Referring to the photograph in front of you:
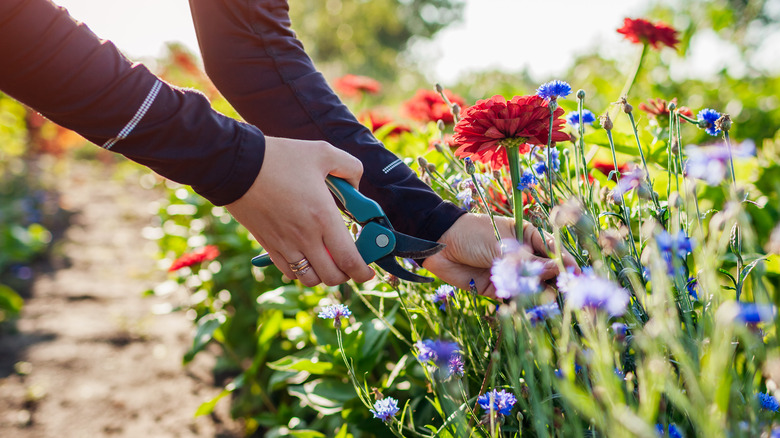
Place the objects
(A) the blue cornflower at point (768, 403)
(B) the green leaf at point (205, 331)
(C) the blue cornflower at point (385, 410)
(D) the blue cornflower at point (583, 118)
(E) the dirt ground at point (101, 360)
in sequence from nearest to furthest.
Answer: (A) the blue cornflower at point (768, 403)
(C) the blue cornflower at point (385, 410)
(D) the blue cornflower at point (583, 118)
(B) the green leaf at point (205, 331)
(E) the dirt ground at point (101, 360)

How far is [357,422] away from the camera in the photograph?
1.36 m

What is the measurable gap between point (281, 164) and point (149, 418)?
1.87 m

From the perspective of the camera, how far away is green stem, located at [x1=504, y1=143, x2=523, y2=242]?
0.95 m

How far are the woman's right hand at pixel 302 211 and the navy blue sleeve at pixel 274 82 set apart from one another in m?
0.21

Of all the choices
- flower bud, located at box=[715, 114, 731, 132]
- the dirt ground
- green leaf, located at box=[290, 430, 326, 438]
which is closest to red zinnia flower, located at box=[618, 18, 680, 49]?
flower bud, located at box=[715, 114, 731, 132]

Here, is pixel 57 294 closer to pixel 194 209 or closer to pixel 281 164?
pixel 194 209

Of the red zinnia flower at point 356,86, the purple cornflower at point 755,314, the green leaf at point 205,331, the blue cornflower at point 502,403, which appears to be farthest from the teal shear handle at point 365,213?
the red zinnia flower at point 356,86

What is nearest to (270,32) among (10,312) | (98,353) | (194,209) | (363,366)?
(363,366)

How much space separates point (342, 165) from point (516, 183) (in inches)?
14.2

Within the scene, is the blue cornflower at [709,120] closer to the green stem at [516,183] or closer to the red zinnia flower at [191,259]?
the green stem at [516,183]

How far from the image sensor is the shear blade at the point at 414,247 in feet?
3.52

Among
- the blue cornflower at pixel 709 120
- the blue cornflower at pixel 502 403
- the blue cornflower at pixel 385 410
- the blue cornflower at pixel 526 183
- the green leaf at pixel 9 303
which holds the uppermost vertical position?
the blue cornflower at pixel 709 120

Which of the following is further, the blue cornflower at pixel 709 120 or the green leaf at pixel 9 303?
the green leaf at pixel 9 303

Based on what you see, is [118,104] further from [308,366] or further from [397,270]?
[308,366]
